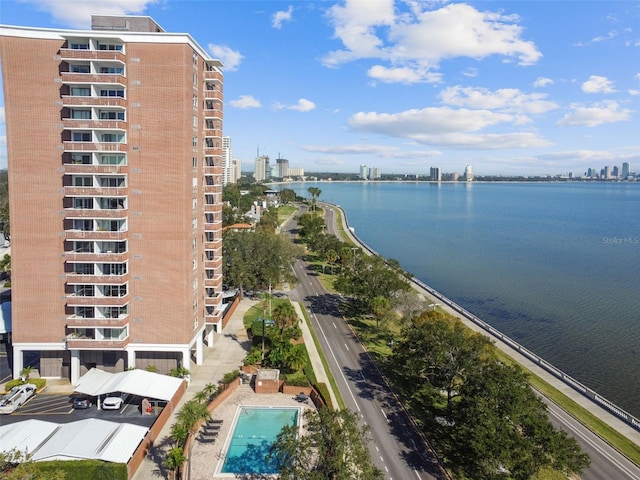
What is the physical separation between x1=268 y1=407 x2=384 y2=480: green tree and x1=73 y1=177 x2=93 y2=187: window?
30.5 meters

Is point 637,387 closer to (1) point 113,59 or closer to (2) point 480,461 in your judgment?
(2) point 480,461

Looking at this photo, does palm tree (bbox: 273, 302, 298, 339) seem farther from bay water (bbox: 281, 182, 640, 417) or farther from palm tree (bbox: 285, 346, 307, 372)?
bay water (bbox: 281, 182, 640, 417)

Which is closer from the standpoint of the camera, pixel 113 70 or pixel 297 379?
pixel 113 70

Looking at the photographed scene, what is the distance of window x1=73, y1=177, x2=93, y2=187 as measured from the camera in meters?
43.7

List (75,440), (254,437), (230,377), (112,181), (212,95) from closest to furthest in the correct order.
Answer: (75,440)
(254,437)
(112,181)
(230,377)
(212,95)

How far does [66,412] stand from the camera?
40.1 metres

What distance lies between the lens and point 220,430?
39219 millimetres

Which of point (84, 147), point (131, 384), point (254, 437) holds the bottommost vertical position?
point (254, 437)

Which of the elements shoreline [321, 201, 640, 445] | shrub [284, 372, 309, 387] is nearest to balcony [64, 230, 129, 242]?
shrub [284, 372, 309, 387]

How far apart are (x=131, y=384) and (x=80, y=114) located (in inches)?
1017

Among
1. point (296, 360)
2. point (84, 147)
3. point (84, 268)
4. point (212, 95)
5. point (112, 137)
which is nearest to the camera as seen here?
point (84, 147)

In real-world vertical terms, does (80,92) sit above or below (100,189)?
above

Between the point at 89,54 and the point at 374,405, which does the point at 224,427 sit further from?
the point at 89,54

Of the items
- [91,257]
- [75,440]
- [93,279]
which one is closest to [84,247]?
[91,257]
